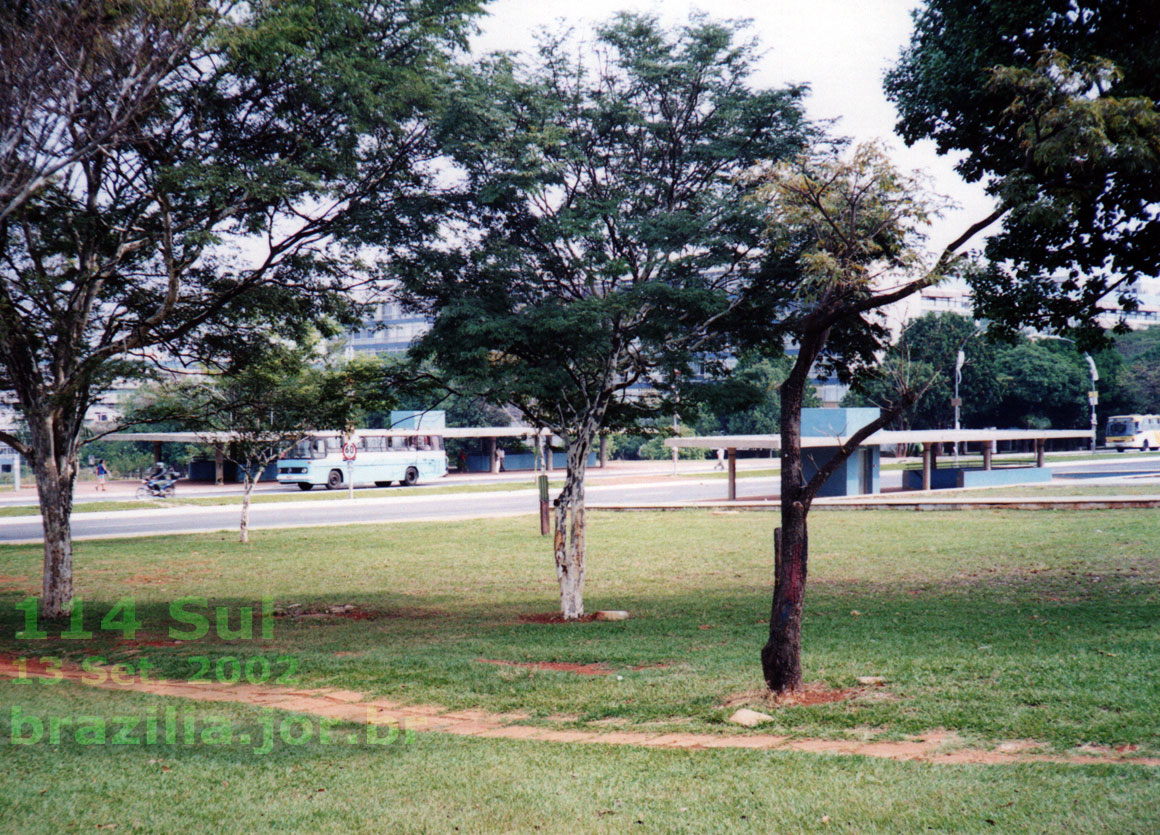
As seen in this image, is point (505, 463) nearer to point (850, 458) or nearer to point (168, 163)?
point (850, 458)

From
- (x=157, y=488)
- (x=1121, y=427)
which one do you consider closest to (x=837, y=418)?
(x=157, y=488)

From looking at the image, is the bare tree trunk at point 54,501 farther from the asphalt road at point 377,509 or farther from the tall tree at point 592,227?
the asphalt road at point 377,509

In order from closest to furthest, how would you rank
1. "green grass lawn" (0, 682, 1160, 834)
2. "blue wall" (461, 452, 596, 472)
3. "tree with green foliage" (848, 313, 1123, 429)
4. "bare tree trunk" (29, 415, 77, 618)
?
1. "green grass lawn" (0, 682, 1160, 834)
2. "bare tree trunk" (29, 415, 77, 618)
3. "tree with green foliage" (848, 313, 1123, 429)
4. "blue wall" (461, 452, 596, 472)

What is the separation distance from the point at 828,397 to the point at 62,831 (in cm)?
8345

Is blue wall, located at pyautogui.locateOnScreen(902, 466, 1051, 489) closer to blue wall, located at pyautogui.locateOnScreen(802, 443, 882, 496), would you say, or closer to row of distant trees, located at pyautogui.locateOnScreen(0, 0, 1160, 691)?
blue wall, located at pyautogui.locateOnScreen(802, 443, 882, 496)

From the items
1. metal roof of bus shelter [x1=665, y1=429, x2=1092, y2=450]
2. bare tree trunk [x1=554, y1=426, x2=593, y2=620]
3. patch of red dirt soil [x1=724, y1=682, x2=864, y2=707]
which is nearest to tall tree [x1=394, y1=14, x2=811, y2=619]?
bare tree trunk [x1=554, y1=426, x2=593, y2=620]

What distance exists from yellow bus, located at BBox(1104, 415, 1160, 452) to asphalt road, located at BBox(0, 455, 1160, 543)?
71.0ft

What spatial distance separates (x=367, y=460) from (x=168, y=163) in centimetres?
3581

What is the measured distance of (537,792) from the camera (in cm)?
492

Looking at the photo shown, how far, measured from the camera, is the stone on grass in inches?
252

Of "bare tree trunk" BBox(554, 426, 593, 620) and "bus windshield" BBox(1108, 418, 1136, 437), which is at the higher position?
"bus windshield" BBox(1108, 418, 1136, 437)

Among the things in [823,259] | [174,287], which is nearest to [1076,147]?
[823,259]

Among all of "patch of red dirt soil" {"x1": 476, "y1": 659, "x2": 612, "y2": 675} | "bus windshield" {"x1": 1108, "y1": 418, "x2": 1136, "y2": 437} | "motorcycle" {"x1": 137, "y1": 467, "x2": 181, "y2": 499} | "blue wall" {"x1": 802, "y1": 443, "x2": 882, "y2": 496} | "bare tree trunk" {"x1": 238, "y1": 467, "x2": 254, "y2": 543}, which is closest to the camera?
"patch of red dirt soil" {"x1": 476, "y1": 659, "x2": 612, "y2": 675}

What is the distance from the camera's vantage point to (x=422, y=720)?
279 inches
